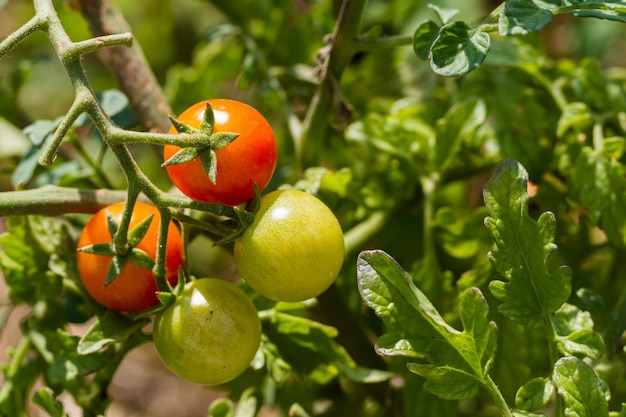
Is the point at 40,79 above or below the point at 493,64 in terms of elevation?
below

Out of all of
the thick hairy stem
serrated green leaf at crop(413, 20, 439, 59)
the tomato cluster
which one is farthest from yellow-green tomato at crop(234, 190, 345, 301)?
the thick hairy stem

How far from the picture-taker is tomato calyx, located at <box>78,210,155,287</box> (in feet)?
2.42

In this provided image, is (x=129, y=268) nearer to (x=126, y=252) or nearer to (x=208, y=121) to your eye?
(x=126, y=252)

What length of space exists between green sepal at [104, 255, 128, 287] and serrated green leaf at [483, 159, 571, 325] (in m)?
0.37

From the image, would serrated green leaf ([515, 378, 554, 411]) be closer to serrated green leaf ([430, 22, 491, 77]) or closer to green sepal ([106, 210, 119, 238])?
serrated green leaf ([430, 22, 491, 77])

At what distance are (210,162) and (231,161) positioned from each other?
6 centimetres

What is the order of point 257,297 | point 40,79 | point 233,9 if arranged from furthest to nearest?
point 40,79, point 233,9, point 257,297

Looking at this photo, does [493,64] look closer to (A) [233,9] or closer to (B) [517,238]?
(B) [517,238]

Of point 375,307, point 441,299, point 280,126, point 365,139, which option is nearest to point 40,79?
point 280,126

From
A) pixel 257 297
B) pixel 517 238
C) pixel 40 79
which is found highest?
pixel 517 238

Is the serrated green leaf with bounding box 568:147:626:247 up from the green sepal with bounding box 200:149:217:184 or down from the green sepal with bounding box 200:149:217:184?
down

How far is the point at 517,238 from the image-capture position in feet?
2.45

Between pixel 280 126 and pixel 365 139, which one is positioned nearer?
pixel 365 139

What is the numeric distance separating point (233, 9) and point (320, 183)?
0.49m
